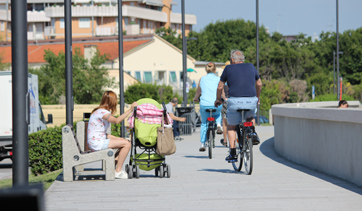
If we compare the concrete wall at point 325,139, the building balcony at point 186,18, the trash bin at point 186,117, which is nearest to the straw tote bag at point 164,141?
the concrete wall at point 325,139

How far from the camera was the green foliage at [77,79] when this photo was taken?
56469mm

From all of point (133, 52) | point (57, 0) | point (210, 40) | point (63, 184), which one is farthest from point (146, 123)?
point (57, 0)

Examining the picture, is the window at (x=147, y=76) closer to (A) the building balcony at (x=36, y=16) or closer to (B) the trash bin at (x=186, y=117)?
(A) the building balcony at (x=36, y=16)

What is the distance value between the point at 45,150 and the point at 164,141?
5.04m

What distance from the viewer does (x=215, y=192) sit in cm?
768

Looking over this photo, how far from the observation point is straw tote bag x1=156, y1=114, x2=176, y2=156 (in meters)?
9.17

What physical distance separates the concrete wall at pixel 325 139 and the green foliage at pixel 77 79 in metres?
44.7

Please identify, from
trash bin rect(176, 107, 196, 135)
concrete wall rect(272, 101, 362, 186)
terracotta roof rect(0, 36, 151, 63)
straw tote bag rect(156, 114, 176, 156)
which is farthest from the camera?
terracotta roof rect(0, 36, 151, 63)

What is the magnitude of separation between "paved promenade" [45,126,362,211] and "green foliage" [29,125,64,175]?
3.53 metres

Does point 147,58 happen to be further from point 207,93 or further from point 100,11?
point 207,93

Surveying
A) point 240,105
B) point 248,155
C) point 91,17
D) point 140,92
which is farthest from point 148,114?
point 91,17

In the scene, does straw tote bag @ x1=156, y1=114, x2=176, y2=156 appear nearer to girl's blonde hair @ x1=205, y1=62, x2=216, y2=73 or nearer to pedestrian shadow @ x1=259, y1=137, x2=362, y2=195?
pedestrian shadow @ x1=259, y1=137, x2=362, y2=195

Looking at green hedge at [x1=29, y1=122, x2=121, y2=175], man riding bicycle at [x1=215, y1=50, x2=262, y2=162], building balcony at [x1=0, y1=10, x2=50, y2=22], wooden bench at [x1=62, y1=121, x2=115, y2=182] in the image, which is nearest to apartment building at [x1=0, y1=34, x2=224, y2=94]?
building balcony at [x1=0, y1=10, x2=50, y2=22]

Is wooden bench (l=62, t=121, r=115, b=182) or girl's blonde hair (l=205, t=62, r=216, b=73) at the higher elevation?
girl's blonde hair (l=205, t=62, r=216, b=73)
